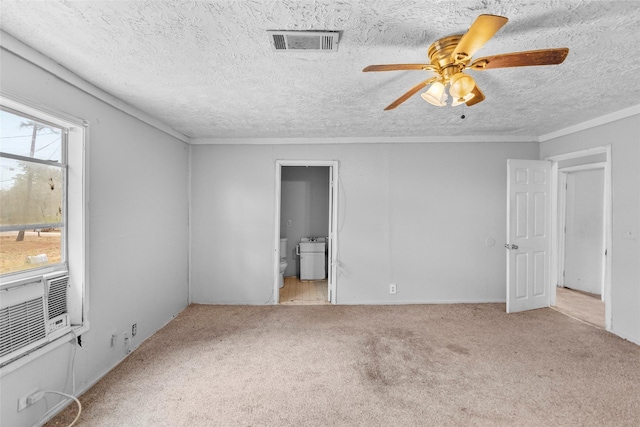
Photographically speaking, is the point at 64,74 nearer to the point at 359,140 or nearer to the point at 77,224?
the point at 77,224

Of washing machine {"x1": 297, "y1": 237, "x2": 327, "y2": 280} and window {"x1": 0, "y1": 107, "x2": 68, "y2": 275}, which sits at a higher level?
window {"x1": 0, "y1": 107, "x2": 68, "y2": 275}

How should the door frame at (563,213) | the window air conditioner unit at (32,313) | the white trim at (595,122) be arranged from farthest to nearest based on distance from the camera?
the door frame at (563,213)
the white trim at (595,122)
the window air conditioner unit at (32,313)

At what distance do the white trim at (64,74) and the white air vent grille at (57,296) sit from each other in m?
1.36

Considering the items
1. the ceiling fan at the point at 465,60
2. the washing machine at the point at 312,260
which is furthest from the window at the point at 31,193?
the washing machine at the point at 312,260

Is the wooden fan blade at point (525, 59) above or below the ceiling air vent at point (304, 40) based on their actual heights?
below

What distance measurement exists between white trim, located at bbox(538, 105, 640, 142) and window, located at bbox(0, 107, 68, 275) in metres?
4.88

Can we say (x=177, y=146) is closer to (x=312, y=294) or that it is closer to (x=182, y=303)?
(x=182, y=303)

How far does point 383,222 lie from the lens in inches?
152

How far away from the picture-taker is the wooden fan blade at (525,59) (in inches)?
49.6

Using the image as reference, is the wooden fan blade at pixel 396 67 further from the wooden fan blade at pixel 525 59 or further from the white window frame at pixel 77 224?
the white window frame at pixel 77 224

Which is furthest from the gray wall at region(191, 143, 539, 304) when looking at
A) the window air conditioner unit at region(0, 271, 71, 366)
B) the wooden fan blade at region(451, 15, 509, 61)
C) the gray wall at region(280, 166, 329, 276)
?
the wooden fan blade at region(451, 15, 509, 61)

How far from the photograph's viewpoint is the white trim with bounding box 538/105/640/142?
268cm

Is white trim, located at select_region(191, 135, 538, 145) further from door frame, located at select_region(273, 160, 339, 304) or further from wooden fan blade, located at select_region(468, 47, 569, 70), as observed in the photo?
wooden fan blade, located at select_region(468, 47, 569, 70)

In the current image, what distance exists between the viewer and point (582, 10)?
1303 mm
